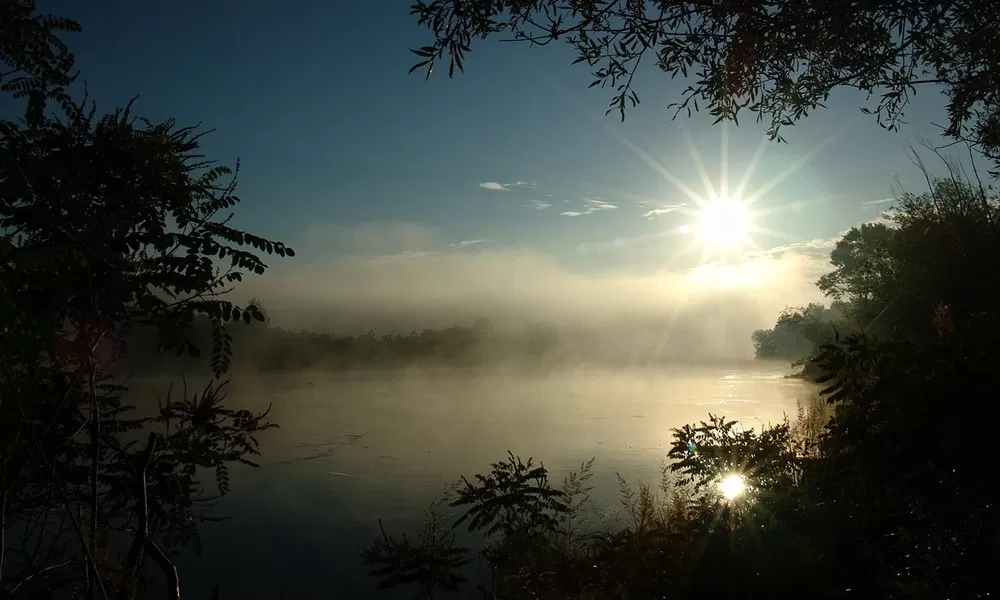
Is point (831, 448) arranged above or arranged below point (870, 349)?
below

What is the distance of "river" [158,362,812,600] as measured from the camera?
901cm

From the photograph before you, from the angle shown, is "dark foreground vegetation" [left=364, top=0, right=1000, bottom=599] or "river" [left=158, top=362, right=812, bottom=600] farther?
"river" [left=158, top=362, right=812, bottom=600]

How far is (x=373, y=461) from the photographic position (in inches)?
627

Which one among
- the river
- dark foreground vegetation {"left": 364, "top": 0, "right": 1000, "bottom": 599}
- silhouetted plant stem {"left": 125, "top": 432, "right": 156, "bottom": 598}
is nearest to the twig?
silhouetted plant stem {"left": 125, "top": 432, "right": 156, "bottom": 598}

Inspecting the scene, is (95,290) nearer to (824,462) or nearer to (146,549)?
(146,549)

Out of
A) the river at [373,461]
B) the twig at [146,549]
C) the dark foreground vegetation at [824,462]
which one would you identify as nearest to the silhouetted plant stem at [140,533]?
the twig at [146,549]

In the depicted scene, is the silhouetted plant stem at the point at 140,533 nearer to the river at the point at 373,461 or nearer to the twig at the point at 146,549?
the twig at the point at 146,549

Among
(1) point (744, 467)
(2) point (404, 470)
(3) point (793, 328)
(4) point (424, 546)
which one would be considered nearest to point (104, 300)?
(4) point (424, 546)

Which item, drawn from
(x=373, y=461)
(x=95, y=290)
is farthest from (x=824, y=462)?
(x=373, y=461)

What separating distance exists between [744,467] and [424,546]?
3022mm

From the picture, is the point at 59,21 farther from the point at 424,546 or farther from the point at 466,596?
the point at 466,596

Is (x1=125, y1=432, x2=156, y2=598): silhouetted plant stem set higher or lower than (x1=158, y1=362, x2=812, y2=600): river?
higher

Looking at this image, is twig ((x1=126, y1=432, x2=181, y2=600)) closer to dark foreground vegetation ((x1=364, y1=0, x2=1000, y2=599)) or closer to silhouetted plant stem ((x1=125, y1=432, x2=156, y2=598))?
silhouetted plant stem ((x1=125, y1=432, x2=156, y2=598))

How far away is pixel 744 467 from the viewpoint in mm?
5531
